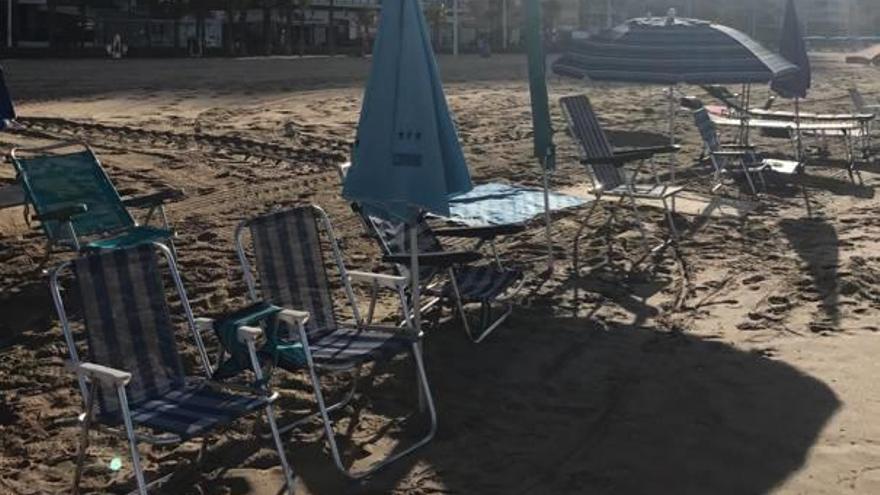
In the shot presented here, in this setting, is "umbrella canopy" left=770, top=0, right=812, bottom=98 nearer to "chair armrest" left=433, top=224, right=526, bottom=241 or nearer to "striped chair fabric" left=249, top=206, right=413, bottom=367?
"chair armrest" left=433, top=224, right=526, bottom=241

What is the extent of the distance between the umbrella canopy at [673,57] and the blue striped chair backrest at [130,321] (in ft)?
15.8

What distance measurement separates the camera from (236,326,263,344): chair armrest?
3760mm

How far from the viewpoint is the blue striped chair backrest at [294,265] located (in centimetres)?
A: 458

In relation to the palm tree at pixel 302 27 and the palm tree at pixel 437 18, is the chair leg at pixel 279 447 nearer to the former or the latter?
the palm tree at pixel 302 27

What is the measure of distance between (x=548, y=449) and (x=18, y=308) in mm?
3649

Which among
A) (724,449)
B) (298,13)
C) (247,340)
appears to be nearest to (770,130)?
(724,449)

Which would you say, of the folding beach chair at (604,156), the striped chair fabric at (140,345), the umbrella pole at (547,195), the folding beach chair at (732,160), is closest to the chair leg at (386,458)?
the striped chair fabric at (140,345)

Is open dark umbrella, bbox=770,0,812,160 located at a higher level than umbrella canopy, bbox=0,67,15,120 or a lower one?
higher

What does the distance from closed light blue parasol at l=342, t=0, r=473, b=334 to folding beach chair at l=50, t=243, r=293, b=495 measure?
37.2 inches

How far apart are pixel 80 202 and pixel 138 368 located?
3.43 meters

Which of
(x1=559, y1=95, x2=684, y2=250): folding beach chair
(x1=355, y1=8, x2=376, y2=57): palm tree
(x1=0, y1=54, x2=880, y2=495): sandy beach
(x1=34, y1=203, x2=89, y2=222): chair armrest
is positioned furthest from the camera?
(x1=355, y1=8, x2=376, y2=57): palm tree

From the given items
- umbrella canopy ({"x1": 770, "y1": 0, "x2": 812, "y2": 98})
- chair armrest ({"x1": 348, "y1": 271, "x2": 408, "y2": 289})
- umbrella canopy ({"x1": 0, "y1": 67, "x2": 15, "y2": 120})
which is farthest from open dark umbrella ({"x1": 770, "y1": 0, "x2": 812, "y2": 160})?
chair armrest ({"x1": 348, "y1": 271, "x2": 408, "y2": 289})

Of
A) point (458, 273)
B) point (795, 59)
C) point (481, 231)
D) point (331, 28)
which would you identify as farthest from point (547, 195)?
point (331, 28)

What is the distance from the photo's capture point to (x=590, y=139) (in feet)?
27.1
